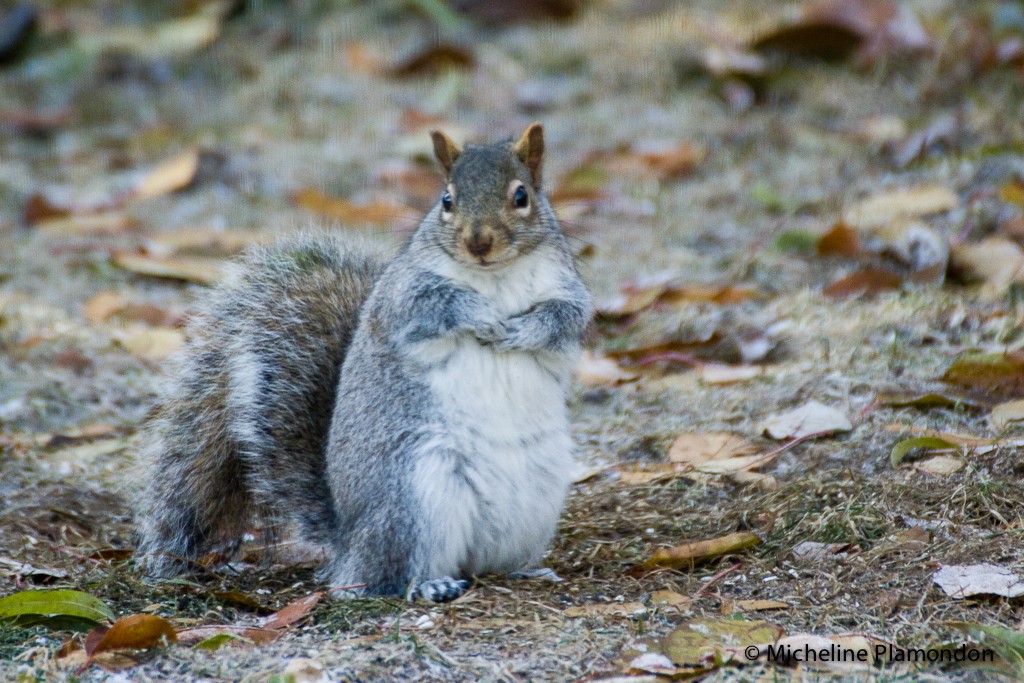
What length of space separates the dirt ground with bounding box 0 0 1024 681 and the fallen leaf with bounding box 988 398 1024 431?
1cm

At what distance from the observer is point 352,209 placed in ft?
12.9

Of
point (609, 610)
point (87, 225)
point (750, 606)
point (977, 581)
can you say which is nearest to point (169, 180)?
point (87, 225)

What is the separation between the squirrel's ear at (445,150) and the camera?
7.02ft

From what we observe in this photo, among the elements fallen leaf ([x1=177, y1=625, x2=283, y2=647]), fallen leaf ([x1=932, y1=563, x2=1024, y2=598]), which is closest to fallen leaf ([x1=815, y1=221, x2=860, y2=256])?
fallen leaf ([x1=932, y1=563, x2=1024, y2=598])

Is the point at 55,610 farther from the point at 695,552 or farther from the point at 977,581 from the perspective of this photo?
the point at 977,581

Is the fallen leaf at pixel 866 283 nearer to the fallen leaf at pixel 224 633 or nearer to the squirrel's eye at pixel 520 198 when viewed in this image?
the squirrel's eye at pixel 520 198

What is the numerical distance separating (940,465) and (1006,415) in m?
0.23

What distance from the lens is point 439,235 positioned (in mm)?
2066

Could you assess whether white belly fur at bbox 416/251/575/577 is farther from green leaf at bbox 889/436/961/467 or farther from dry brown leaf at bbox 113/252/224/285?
dry brown leaf at bbox 113/252/224/285

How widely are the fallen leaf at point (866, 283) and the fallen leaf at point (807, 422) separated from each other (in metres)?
0.66

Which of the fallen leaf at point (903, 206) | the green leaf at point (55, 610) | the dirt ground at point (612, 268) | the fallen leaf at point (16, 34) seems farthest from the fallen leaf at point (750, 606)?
the fallen leaf at point (16, 34)

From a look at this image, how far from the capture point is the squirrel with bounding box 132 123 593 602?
1992 mm

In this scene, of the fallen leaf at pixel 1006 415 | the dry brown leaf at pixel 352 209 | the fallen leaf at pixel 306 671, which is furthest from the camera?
the dry brown leaf at pixel 352 209

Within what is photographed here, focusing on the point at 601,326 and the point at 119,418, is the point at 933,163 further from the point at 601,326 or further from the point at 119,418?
the point at 119,418
